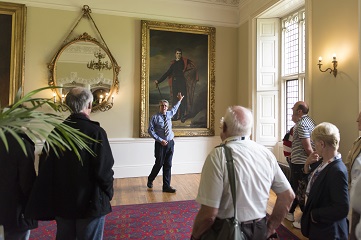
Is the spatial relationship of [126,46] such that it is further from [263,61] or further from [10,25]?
[263,61]

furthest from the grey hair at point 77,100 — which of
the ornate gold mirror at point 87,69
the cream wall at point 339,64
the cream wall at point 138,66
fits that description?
the ornate gold mirror at point 87,69

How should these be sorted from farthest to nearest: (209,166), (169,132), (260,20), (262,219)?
(260,20)
(169,132)
(262,219)
(209,166)

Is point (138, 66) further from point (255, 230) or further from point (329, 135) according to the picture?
point (255, 230)

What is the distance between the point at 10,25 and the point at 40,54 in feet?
2.77

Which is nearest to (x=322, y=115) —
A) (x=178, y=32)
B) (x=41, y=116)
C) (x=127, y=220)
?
(x=127, y=220)

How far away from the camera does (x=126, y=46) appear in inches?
267

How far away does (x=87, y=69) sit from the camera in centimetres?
649

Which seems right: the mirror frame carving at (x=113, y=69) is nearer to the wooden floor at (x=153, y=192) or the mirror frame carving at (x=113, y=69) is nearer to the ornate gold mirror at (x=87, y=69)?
the ornate gold mirror at (x=87, y=69)

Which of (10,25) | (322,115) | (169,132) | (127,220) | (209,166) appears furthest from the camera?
(10,25)

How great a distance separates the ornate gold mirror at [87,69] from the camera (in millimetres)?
6297

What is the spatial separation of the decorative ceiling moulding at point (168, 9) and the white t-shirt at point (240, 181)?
604 centimetres

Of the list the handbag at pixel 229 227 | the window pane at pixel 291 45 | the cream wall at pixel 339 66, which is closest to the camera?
the handbag at pixel 229 227

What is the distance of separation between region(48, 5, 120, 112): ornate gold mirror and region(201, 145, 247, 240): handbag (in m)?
5.40

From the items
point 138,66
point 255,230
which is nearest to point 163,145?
point 138,66
